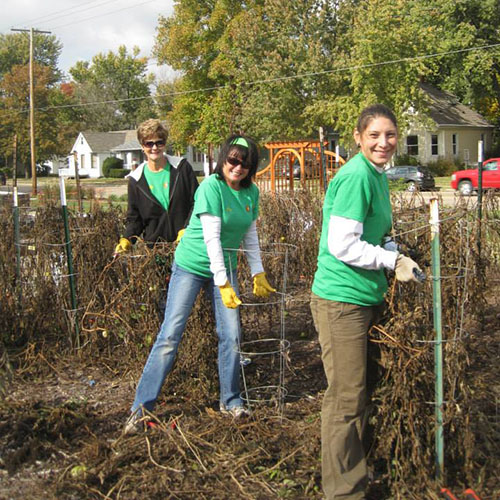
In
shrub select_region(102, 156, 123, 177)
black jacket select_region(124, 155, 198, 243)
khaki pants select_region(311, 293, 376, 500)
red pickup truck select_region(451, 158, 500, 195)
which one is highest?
shrub select_region(102, 156, 123, 177)

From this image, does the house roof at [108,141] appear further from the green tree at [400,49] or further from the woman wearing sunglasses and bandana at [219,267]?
the woman wearing sunglasses and bandana at [219,267]

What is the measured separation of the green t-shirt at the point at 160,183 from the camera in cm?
416

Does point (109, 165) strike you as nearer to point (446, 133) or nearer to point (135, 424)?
point (446, 133)

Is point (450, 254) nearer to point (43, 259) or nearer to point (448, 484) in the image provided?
point (448, 484)

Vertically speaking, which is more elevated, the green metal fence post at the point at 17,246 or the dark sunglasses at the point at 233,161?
the dark sunglasses at the point at 233,161

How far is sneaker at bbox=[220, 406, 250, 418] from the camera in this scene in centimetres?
359

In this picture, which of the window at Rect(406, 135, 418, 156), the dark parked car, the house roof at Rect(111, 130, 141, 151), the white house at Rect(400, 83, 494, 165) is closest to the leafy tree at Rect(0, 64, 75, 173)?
the house roof at Rect(111, 130, 141, 151)

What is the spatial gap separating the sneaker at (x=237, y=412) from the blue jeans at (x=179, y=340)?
0.08 feet

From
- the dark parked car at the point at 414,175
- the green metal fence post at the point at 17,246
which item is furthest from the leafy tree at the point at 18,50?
the green metal fence post at the point at 17,246

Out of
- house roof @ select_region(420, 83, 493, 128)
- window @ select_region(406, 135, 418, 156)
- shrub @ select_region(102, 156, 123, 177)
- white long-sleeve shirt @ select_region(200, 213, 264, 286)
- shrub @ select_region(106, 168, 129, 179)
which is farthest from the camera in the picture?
shrub @ select_region(102, 156, 123, 177)

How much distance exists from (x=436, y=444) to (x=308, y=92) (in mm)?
31338

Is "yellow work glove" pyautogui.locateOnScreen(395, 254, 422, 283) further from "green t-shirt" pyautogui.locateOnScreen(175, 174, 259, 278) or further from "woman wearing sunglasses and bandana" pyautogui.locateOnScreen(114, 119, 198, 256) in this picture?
"woman wearing sunglasses and bandana" pyautogui.locateOnScreen(114, 119, 198, 256)

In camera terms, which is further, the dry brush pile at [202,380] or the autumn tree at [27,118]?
the autumn tree at [27,118]

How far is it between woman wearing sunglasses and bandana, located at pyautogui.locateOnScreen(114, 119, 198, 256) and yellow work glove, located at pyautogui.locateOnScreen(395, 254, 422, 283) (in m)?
1.94
